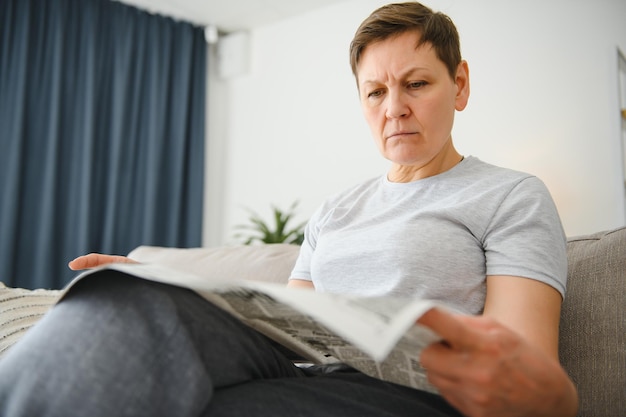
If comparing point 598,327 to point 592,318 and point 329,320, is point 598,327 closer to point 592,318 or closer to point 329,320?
point 592,318

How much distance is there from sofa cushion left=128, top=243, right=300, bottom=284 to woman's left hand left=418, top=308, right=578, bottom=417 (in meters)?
0.98

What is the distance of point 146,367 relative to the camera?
500mm

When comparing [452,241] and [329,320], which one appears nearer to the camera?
[329,320]

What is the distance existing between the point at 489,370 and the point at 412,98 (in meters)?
0.62

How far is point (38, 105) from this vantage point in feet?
10.6

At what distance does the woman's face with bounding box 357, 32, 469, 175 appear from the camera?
0.99 m

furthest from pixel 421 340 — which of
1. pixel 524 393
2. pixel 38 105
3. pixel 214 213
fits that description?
pixel 214 213

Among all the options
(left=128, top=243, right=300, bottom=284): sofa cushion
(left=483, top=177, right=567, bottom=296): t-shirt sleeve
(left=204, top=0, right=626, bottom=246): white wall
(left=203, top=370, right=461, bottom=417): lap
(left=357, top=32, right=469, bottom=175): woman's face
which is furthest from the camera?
(left=204, top=0, right=626, bottom=246): white wall

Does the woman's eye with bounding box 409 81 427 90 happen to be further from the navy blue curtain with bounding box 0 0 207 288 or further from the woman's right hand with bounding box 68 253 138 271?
the navy blue curtain with bounding box 0 0 207 288

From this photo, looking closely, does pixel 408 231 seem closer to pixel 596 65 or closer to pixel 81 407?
pixel 81 407

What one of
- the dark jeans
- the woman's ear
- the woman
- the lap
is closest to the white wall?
the woman's ear

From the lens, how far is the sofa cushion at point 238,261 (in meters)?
1.52

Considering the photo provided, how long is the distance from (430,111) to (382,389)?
21.0 inches

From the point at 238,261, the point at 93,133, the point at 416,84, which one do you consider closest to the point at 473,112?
the point at 238,261
